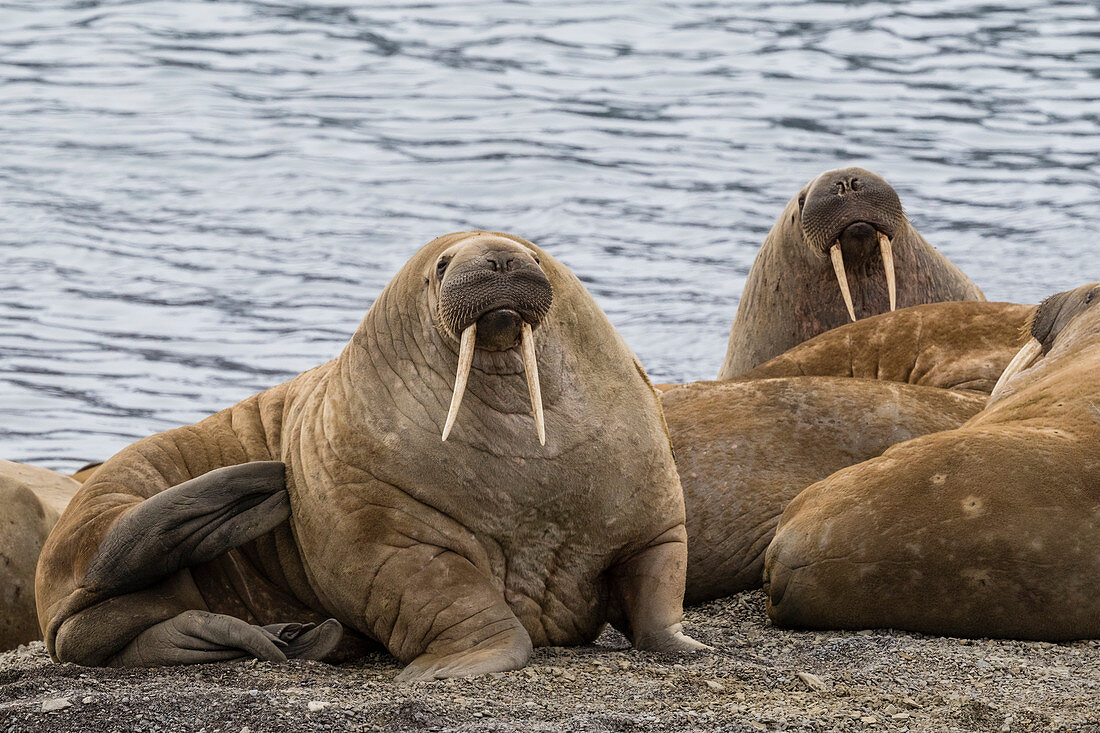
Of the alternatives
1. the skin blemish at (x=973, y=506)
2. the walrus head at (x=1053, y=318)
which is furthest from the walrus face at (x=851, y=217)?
the skin blemish at (x=973, y=506)

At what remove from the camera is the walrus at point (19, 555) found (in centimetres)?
533

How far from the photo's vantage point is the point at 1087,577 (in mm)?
3777

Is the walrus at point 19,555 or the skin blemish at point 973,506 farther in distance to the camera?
the walrus at point 19,555

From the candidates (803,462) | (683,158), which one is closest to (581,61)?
(683,158)

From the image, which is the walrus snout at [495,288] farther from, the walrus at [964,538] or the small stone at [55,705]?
the small stone at [55,705]

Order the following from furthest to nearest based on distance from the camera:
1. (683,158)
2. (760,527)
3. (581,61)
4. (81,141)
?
(581,61) → (81,141) → (683,158) → (760,527)

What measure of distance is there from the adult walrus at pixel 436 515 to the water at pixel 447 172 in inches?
314

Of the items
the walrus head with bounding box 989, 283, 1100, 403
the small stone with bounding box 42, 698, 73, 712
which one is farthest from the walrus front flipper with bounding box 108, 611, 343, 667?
the walrus head with bounding box 989, 283, 1100, 403

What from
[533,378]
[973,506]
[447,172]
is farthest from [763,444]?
[447,172]

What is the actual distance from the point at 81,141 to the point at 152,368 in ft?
41.3

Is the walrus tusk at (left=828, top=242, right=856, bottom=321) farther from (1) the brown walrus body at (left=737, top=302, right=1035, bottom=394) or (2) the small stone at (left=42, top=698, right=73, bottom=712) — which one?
(2) the small stone at (left=42, top=698, right=73, bottom=712)

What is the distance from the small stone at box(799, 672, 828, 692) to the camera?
3.41 meters

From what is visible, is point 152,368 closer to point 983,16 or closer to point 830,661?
point 830,661

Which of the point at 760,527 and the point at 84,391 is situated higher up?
the point at 760,527
